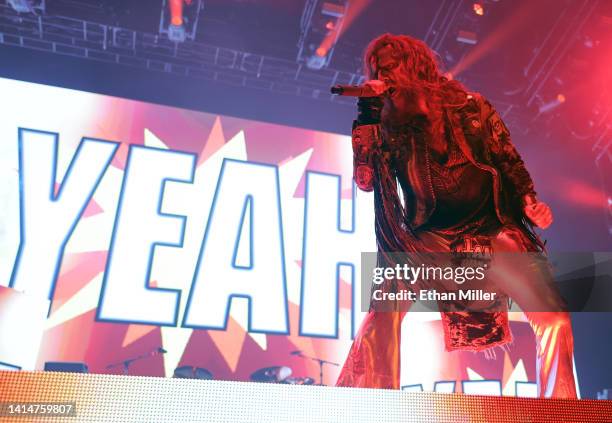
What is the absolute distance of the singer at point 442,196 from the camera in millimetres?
2408

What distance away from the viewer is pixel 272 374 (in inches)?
145

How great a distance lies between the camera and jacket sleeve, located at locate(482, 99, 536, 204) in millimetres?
2559

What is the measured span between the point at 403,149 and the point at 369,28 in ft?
7.08

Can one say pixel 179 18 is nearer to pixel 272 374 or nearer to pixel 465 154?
pixel 465 154

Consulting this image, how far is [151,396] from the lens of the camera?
1.36m

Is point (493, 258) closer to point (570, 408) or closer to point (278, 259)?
point (570, 408)

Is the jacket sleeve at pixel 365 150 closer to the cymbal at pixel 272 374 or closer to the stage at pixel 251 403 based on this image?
the stage at pixel 251 403

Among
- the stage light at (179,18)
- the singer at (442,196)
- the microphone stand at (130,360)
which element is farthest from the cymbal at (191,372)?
the stage light at (179,18)

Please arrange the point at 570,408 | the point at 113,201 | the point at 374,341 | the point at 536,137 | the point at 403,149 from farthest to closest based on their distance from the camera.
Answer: the point at 536,137 → the point at 113,201 → the point at 403,149 → the point at 374,341 → the point at 570,408

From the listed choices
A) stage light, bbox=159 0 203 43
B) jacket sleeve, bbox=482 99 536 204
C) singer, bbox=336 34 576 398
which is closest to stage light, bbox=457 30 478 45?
singer, bbox=336 34 576 398

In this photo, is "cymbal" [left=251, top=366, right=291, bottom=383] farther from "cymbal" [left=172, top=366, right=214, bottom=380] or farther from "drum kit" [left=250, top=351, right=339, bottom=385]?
"cymbal" [left=172, top=366, right=214, bottom=380]

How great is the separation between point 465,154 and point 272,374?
80.2 inches

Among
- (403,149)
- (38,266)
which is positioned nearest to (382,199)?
(403,149)

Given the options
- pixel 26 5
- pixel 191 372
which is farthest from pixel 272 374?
pixel 26 5
